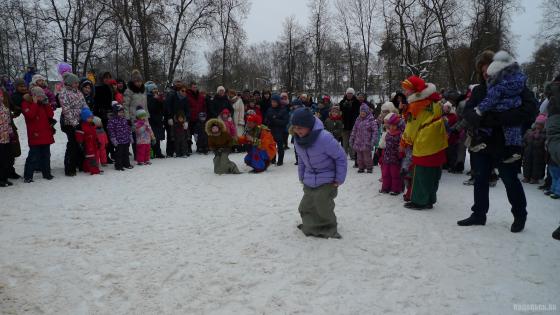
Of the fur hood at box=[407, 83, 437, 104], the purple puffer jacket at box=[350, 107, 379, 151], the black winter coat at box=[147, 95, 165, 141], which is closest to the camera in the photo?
the fur hood at box=[407, 83, 437, 104]

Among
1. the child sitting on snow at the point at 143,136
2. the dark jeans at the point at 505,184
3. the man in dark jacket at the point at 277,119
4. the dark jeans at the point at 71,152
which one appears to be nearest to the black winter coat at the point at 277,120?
the man in dark jacket at the point at 277,119

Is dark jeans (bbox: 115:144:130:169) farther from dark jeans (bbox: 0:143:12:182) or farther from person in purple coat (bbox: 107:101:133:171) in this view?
dark jeans (bbox: 0:143:12:182)

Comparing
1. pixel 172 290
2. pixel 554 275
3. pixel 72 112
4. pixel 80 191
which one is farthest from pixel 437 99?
pixel 72 112

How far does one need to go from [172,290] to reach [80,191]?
4.50 m

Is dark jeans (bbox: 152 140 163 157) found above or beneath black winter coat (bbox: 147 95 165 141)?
beneath

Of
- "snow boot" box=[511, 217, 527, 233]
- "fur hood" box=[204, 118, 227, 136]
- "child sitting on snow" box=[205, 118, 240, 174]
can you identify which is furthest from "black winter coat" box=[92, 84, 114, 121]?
"snow boot" box=[511, 217, 527, 233]

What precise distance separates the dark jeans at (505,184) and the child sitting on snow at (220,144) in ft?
17.8

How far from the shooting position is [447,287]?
3.45 metres

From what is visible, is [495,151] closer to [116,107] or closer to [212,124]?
[212,124]

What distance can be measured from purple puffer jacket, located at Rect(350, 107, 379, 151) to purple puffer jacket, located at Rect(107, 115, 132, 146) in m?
5.60

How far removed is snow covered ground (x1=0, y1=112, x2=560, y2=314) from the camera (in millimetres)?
3254

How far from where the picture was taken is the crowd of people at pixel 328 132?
4402 millimetres

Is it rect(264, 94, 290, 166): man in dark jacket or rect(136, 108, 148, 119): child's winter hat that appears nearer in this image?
rect(136, 108, 148, 119): child's winter hat

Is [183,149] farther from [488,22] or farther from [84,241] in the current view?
[488,22]
